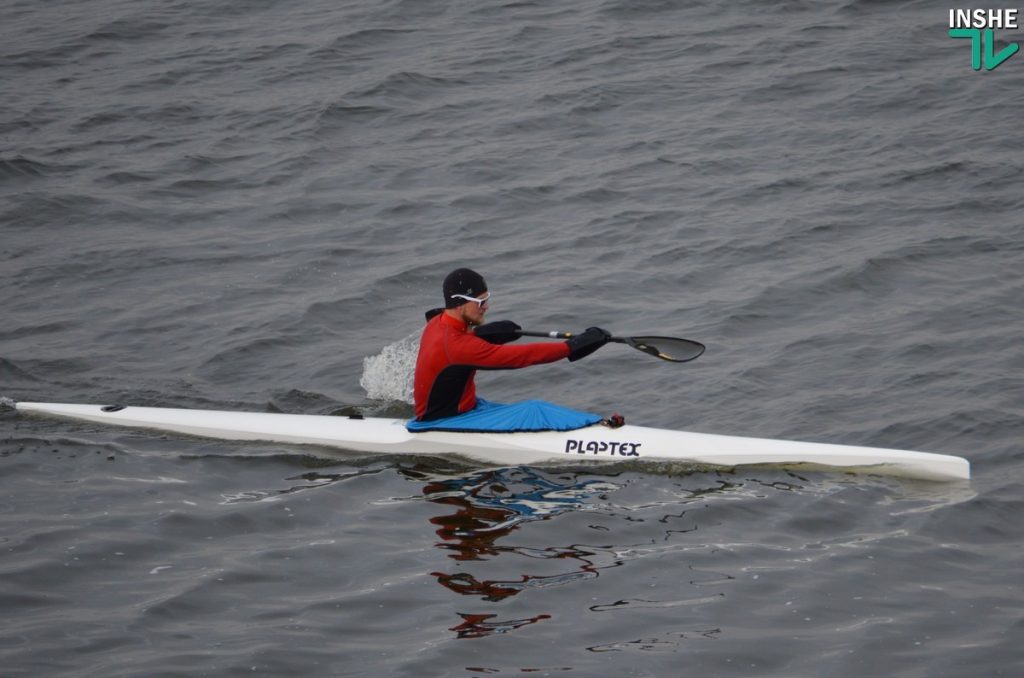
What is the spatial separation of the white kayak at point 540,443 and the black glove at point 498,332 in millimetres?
705

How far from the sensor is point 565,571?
6.89 meters

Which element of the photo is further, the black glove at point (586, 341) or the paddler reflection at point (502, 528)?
the black glove at point (586, 341)

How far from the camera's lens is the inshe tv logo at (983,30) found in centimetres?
1563

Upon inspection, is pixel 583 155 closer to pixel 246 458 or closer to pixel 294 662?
pixel 246 458

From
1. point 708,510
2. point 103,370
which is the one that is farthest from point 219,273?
point 708,510

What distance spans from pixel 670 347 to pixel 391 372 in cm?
276

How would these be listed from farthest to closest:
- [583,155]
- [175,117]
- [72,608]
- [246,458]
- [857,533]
→ [175,117]
[583,155]
[246,458]
[857,533]
[72,608]

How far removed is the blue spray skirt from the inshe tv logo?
32.0 ft

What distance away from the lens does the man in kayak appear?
8.39 m

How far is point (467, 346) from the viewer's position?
8398mm

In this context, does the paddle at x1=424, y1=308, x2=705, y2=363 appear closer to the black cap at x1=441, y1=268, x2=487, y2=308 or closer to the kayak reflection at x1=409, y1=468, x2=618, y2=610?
the black cap at x1=441, y1=268, x2=487, y2=308

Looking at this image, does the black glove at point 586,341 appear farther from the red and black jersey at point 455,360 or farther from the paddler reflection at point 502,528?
the paddler reflection at point 502,528

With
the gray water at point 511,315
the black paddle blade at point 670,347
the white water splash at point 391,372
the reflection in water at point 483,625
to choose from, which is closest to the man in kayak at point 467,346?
the gray water at point 511,315

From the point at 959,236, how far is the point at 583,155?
16.1 ft
